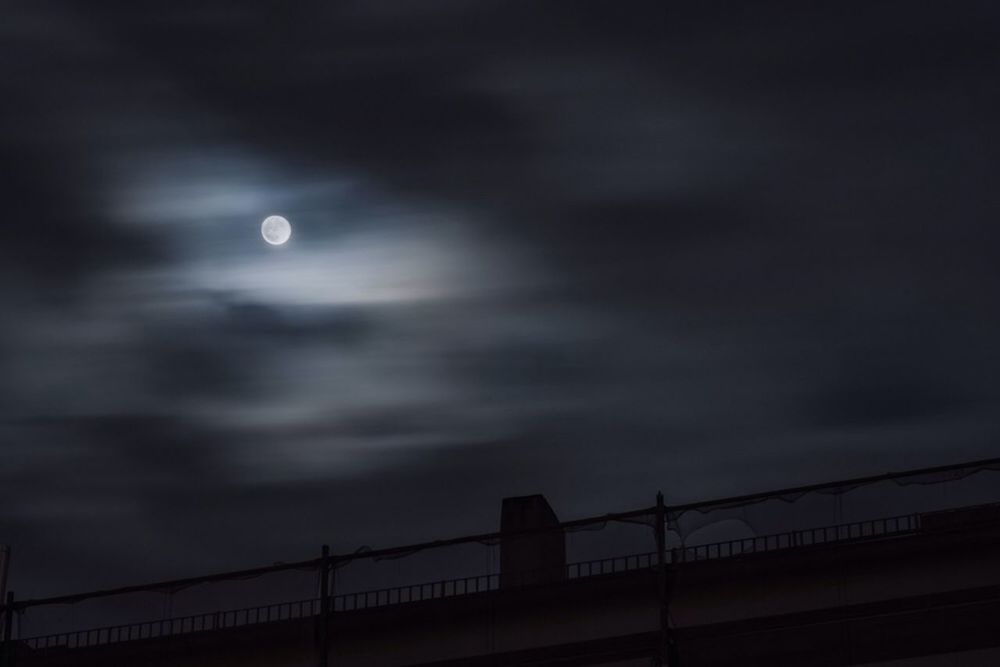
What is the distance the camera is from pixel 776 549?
1442 inches

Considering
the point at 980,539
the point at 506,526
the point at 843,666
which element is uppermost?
the point at 506,526

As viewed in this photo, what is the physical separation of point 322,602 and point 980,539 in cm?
1655

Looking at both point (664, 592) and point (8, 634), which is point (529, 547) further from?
point (8, 634)

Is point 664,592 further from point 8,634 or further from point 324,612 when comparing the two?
point 8,634

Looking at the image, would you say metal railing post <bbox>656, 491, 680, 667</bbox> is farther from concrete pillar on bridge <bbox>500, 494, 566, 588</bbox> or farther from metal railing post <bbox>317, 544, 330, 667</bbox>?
metal railing post <bbox>317, 544, 330, 667</bbox>

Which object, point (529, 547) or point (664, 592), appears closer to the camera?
point (664, 592)

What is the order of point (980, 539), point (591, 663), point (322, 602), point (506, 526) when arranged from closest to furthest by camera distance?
point (980, 539), point (591, 663), point (322, 602), point (506, 526)

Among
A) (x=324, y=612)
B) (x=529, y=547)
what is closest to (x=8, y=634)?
(x=324, y=612)

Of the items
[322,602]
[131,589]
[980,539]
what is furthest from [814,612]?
[131,589]

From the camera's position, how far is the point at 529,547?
44.3 metres

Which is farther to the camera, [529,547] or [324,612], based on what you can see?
[529,547]

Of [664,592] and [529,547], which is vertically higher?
[529,547]

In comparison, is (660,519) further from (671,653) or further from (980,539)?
(980,539)

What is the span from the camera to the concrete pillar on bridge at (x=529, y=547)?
140 feet
